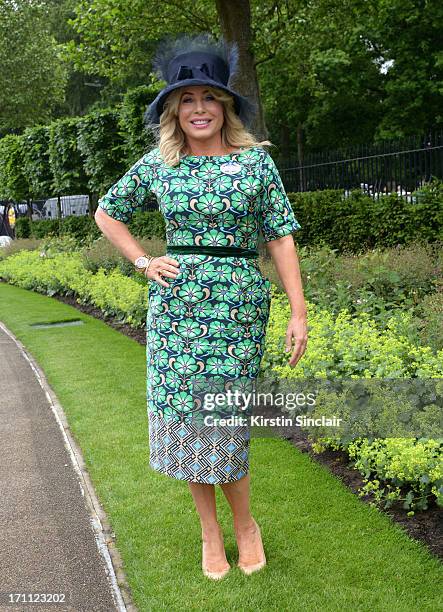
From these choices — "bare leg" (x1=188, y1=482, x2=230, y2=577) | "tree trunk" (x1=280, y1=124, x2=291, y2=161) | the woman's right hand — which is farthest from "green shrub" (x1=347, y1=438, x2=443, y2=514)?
"tree trunk" (x1=280, y1=124, x2=291, y2=161)

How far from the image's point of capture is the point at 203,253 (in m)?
3.04

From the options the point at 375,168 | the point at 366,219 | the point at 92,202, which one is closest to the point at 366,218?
the point at 366,219

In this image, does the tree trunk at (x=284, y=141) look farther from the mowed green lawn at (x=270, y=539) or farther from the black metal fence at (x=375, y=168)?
the mowed green lawn at (x=270, y=539)

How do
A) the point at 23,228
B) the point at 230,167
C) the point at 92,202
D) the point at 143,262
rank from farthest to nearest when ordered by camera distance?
the point at 23,228
the point at 92,202
the point at 143,262
the point at 230,167

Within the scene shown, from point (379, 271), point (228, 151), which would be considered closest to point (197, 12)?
point (379, 271)

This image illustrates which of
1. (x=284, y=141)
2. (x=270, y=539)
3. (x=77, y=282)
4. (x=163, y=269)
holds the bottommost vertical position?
(x=270, y=539)

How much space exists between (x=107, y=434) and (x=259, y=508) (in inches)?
70.9

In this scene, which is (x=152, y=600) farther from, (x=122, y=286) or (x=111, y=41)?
(x=111, y=41)

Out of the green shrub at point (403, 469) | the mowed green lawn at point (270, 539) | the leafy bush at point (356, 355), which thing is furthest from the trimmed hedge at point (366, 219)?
the green shrub at point (403, 469)

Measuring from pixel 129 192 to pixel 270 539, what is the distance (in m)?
1.92

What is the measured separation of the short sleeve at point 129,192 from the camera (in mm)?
3176

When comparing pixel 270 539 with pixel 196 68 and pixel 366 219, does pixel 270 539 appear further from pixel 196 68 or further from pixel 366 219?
pixel 366 219

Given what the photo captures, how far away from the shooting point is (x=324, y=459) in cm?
476

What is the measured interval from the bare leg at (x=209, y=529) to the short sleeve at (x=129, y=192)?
1271mm
